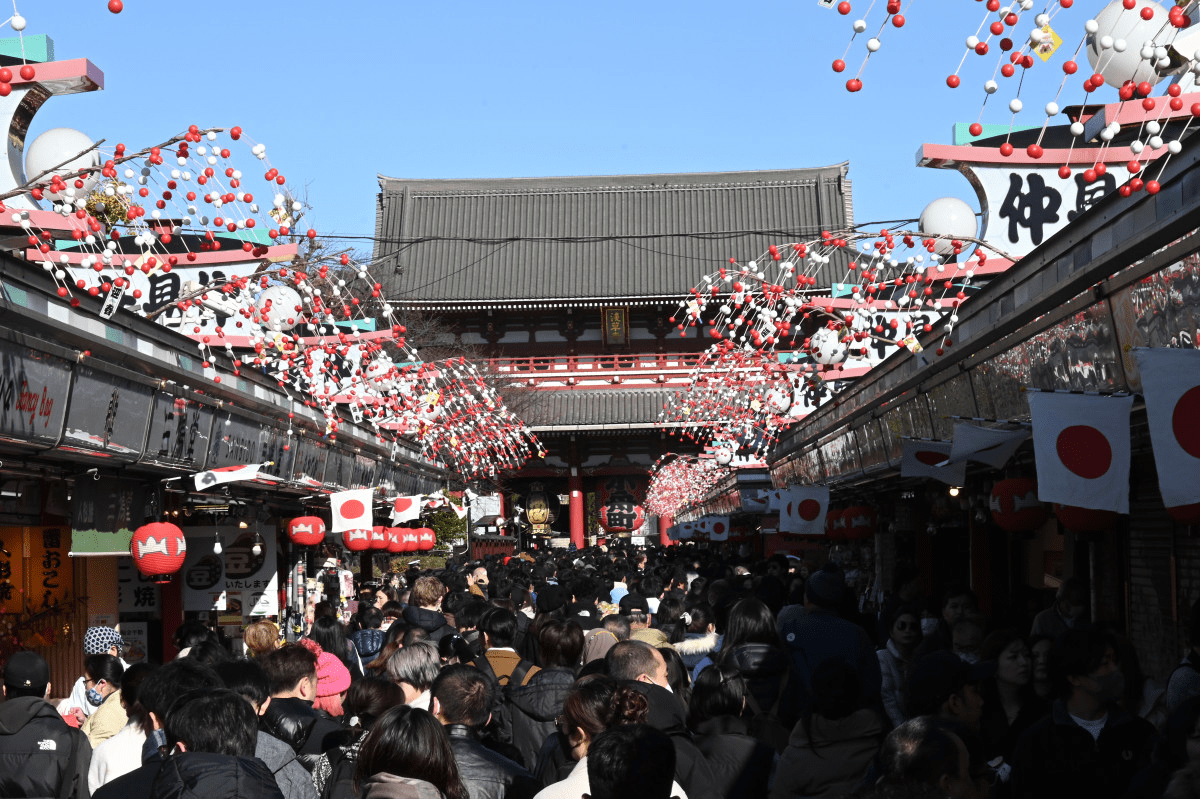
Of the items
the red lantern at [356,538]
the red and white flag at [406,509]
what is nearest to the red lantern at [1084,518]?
the red lantern at [356,538]

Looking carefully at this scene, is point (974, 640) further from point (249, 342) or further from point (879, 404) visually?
point (249, 342)

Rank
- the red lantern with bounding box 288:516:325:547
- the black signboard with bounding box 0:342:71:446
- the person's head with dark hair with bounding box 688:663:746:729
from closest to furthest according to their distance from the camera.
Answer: the person's head with dark hair with bounding box 688:663:746:729, the black signboard with bounding box 0:342:71:446, the red lantern with bounding box 288:516:325:547

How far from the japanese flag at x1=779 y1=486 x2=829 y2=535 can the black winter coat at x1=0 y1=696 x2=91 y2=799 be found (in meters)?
9.92

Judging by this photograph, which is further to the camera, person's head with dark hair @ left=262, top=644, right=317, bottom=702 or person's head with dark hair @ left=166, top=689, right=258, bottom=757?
person's head with dark hair @ left=262, top=644, right=317, bottom=702

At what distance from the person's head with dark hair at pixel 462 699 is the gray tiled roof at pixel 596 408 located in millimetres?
32715

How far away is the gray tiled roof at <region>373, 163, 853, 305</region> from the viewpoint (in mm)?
40562

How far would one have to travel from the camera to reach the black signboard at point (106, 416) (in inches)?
305

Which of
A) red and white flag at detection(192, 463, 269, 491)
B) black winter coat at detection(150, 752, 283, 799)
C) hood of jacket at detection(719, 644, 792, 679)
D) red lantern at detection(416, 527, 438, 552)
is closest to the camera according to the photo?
black winter coat at detection(150, 752, 283, 799)

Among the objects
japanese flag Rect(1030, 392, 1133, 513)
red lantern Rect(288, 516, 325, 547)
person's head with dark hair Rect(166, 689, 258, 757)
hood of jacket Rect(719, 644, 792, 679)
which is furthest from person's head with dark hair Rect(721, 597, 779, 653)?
red lantern Rect(288, 516, 325, 547)

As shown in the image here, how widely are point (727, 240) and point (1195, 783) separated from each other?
39423 millimetres

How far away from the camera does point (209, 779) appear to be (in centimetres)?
391

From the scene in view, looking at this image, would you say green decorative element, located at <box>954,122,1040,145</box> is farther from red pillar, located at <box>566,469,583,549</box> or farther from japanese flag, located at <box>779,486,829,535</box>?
red pillar, located at <box>566,469,583,549</box>

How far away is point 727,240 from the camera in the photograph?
4194 centimetres

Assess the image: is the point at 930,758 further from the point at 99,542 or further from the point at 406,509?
the point at 406,509
